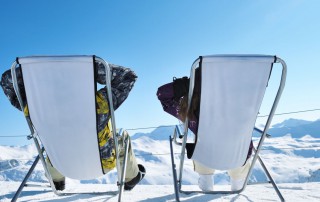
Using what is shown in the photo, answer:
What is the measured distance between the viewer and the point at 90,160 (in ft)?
5.95

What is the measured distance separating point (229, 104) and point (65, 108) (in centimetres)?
99

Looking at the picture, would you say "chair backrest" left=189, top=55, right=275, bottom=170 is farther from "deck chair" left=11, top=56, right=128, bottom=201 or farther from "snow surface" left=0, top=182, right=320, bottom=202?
"deck chair" left=11, top=56, right=128, bottom=201

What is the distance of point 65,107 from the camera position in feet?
5.30

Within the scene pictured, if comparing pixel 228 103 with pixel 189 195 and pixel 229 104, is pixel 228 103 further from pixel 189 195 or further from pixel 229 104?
pixel 189 195

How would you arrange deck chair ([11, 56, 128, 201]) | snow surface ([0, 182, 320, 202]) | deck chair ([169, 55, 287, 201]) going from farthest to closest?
snow surface ([0, 182, 320, 202]), deck chair ([169, 55, 287, 201]), deck chair ([11, 56, 128, 201])

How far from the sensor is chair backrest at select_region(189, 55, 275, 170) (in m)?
1.62

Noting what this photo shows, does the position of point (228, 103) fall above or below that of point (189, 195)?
above

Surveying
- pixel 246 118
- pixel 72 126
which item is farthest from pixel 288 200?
pixel 72 126

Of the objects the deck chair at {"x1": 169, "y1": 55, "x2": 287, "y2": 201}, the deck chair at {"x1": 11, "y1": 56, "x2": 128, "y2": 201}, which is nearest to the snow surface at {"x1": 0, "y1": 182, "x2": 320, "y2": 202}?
the deck chair at {"x1": 169, "y1": 55, "x2": 287, "y2": 201}

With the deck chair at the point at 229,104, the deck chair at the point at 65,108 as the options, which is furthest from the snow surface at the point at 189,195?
the deck chair at the point at 65,108

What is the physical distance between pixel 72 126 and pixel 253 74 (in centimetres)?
114

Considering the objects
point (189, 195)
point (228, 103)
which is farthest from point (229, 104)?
point (189, 195)

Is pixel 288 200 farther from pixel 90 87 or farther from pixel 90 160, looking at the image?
pixel 90 87

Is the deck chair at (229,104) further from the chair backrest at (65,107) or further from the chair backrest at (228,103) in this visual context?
the chair backrest at (65,107)
